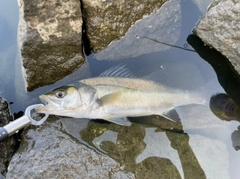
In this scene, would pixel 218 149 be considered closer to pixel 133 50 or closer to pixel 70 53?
pixel 133 50

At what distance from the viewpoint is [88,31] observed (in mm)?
3973

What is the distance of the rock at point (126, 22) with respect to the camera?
12.8 ft

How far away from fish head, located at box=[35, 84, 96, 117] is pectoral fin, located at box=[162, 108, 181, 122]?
37.1 inches

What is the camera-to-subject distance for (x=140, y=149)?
11.7ft

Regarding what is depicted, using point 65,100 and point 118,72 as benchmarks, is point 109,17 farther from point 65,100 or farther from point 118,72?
point 65,100

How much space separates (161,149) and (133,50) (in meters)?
1.45

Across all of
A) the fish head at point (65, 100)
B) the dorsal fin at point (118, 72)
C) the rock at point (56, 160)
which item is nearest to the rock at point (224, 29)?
the dorsal fin at point (118, 72)

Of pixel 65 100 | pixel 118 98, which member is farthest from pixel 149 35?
pixel 65 100

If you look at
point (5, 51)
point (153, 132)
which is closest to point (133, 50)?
point (153, 132)

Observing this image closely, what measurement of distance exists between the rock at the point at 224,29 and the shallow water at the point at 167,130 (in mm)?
349

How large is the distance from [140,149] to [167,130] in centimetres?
45

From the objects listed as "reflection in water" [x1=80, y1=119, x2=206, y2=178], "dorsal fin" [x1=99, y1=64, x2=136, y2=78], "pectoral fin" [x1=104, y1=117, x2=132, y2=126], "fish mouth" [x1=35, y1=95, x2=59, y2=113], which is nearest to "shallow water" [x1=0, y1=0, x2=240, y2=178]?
"reflection in water" [x1=80, y1=119, x2=206, y2=178]

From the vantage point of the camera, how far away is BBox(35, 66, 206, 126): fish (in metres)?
3.44

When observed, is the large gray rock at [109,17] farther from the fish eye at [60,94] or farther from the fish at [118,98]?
the fish eye at [60,94]
